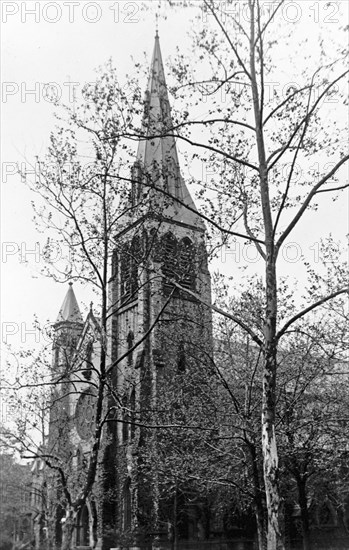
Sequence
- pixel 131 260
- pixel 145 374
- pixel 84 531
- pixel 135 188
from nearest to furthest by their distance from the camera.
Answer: pixel 131 260 → pixel 135 188 → pixel 145 374 → pixel 84 531

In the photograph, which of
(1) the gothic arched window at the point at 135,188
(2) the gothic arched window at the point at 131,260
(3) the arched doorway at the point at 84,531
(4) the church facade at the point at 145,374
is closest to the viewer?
(2) the gothic arched window at the point at 131,260

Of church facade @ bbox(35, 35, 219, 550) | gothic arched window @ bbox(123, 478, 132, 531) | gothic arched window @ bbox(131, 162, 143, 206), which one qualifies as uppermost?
gothic arched window @ bbox(131, 162, 143, 206)

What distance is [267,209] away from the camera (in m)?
11.8

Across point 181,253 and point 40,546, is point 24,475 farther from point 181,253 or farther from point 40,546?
point 181,253

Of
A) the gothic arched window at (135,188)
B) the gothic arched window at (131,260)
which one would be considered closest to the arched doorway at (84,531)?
the gothic arched window at (131,260)

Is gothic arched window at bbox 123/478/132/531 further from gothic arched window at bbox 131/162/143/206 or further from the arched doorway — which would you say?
gothic arched window at bbox 131/162/143/206

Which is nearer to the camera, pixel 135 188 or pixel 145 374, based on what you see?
pixel 135 188

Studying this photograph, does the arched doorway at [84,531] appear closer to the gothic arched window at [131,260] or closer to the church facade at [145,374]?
the church facade at [145,374]

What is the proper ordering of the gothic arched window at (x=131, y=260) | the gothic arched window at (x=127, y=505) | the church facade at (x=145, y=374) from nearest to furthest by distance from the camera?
the gothic arched window at (x=131, y=260)
the church facade at (x=145, y=374)
the gothic arched window at (x=127, y=505)

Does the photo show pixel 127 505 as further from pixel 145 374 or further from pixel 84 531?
pixel 145 374

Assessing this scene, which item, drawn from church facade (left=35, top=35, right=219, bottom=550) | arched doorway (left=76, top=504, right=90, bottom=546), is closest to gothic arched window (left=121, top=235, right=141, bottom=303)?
church facade (left=35, top=35, right=219, bottom=550)

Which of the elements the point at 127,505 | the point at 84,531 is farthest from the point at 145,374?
the point at 84,531

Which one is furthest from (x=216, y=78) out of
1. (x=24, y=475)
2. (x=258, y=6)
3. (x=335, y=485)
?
(x=24, y=475)

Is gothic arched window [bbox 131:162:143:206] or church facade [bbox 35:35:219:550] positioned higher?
gothic arched window [bbox 131:162:143:206]
